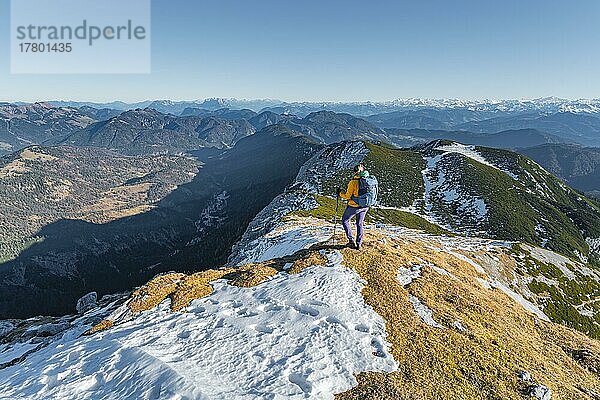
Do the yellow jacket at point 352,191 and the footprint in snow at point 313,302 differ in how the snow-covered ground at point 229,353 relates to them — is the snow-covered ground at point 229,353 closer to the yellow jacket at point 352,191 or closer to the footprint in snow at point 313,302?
the footprint in snow at point 313,302

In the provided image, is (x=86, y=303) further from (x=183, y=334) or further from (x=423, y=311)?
(x=423, y=311)

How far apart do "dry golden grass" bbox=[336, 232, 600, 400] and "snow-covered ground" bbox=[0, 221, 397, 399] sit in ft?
3.46

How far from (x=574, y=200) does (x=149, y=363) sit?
234964 mm

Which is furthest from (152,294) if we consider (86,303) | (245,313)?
(86,303)

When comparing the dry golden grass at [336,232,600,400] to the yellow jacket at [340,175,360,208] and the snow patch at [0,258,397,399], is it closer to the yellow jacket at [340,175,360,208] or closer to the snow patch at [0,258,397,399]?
the snow patch at [0,258,397,399]

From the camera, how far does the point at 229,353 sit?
618 inches

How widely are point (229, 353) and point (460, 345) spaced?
11.1 m

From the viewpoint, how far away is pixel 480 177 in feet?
539

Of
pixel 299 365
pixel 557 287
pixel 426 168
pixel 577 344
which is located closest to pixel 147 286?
pixel 299 365

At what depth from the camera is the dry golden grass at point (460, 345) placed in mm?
14438

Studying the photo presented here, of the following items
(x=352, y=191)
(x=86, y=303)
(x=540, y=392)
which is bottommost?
(x=86, y=303)

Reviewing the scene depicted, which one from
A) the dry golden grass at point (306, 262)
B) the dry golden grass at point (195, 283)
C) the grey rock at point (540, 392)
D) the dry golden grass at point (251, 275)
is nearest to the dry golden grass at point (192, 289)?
the dry golden grass at point (195, 283)

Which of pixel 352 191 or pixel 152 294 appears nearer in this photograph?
pixel 152 294

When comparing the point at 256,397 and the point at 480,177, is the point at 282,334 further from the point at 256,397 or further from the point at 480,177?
the point at 480,177
